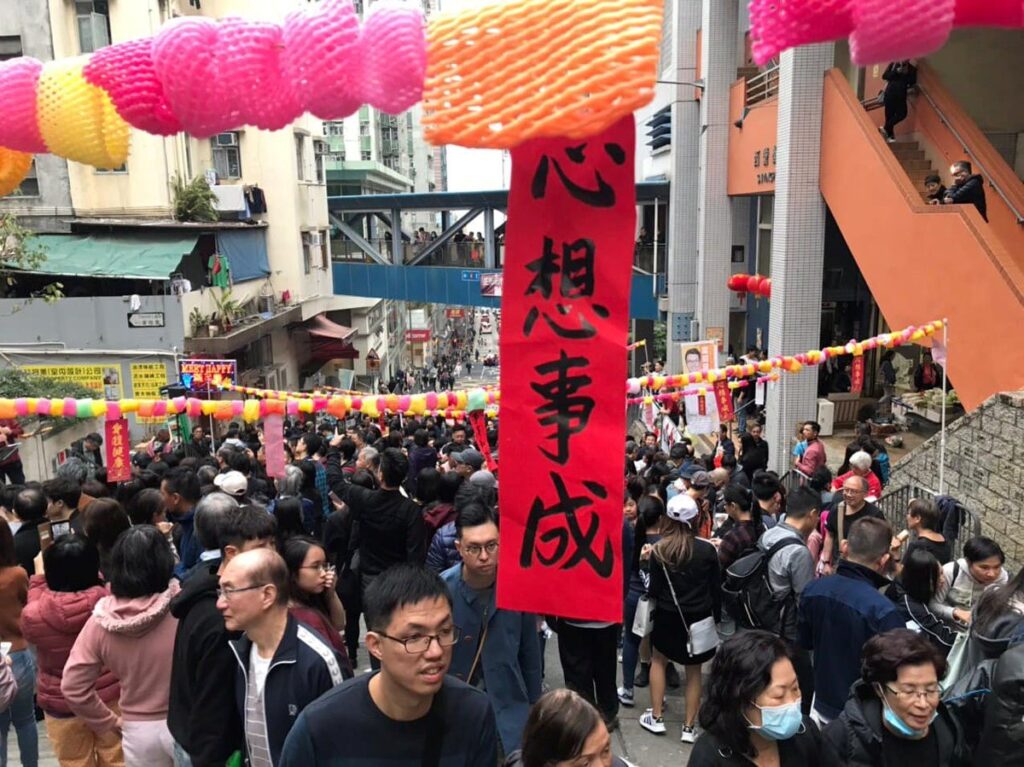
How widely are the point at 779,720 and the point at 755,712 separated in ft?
0.27

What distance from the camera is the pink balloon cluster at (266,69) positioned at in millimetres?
2922

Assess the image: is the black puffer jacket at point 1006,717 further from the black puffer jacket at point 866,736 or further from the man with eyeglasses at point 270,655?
the man with eyeglasses at point 270,655

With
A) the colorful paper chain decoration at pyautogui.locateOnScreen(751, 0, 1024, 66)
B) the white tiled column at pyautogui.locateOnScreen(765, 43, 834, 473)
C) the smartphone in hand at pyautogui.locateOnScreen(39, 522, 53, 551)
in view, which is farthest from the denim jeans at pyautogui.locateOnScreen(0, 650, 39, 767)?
the white tiled column at pyautogui.locateOnScreen(765, 43, 834, 473)

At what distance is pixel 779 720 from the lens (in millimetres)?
2895

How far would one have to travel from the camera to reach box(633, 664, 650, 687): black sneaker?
6250 mm

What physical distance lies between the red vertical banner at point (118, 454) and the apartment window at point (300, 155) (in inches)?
833

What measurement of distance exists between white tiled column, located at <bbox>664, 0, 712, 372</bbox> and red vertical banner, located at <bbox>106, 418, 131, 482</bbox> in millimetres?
15314

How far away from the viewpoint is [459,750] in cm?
254

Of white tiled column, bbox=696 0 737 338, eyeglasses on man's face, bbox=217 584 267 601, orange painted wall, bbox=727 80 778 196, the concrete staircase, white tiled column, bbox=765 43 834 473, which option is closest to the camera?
eyeglasses on man's face, bbox=217 584 267 601

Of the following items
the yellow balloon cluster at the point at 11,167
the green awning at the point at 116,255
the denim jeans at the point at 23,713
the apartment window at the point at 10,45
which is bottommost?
the denim jeans at the point at 23,713

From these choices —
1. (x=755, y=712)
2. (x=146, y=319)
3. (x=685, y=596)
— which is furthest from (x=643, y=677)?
(x=146, y=319)

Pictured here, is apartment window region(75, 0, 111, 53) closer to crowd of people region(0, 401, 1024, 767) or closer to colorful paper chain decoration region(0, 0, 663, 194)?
crowd of people region(0, 401, 1024, 767)

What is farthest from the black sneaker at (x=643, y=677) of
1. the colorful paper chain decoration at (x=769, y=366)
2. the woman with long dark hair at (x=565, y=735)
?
the woman with long dark hair at (x=565, y=735)

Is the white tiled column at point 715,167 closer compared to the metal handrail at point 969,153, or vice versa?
the metal handrail at point 969,153
